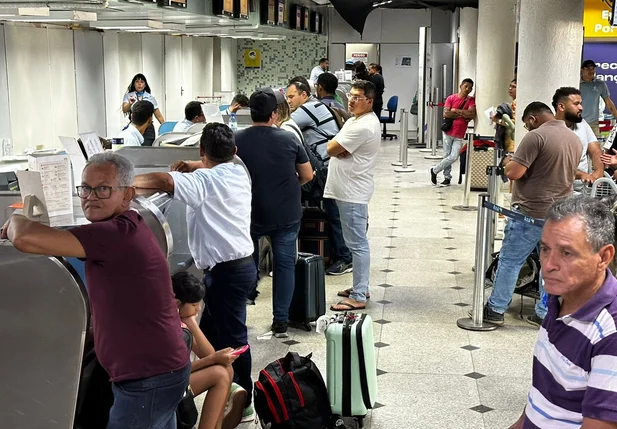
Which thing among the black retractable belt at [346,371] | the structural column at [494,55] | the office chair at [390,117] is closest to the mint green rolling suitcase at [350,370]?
the black retractable belt at [346,371]

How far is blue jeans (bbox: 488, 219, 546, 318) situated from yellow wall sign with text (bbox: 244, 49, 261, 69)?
62.9ft

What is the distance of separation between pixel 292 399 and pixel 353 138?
2.70 metres

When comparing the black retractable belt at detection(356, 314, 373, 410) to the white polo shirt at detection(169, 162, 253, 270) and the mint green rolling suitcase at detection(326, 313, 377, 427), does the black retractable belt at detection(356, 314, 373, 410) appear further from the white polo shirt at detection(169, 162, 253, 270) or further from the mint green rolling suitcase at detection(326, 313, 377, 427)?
the white polo shirt at detection(169, 162, 253, 270)

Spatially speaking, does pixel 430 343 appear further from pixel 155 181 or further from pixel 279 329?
pixel 155 181

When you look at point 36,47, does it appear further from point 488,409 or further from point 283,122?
point 488,409

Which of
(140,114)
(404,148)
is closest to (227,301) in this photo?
(140,114)

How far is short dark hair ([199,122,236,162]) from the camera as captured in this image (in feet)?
14.9

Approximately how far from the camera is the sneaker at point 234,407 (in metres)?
4.54

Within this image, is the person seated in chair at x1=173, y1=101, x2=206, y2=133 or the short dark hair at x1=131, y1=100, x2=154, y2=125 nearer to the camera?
the short dark hair at x1=131, y1=100, x2=154, y2=125

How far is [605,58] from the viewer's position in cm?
1599

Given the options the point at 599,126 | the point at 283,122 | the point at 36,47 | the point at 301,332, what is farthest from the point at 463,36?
the point at 301,332

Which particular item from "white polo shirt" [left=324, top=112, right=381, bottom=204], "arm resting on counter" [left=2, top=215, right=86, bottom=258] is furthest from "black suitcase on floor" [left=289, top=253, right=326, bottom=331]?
"arm resting on counter" [left=2, top=215, right=86, bottom=258]

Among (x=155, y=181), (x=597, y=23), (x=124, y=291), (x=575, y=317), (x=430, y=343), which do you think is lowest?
(x=430, y=343)

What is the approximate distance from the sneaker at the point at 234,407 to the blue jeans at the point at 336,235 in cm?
353
